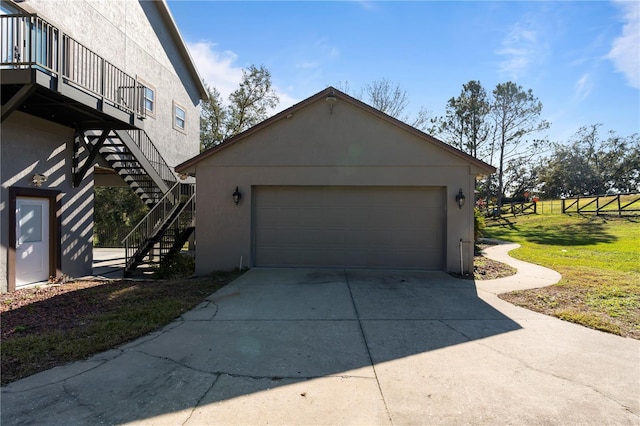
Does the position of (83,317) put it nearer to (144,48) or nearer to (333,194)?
(333,194)

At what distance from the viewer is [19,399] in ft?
10.4

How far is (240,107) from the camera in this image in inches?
1055

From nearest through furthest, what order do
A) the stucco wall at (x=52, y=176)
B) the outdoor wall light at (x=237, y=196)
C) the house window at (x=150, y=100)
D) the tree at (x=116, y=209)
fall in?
the stucco wall at (x=52, y=176) → the outdoor wall light at (x=237, y=196) → the house window at (x=150, y=100) → the tree at (x=116, y=209)

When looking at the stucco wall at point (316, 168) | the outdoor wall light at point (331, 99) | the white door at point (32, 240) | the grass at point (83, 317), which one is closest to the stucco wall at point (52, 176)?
the white door at point (32, 240)

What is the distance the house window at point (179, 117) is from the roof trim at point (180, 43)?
2.20m

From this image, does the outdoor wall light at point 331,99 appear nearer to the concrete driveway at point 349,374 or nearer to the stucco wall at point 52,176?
the concrete driveway at point 349,374

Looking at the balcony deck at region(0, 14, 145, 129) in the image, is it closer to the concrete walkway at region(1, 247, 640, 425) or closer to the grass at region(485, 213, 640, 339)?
the concrete walkway at region(1, 247, 640, 425)

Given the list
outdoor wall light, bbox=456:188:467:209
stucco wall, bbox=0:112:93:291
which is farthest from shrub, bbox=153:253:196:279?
outdoor wall light, bbox=456:188:467:209

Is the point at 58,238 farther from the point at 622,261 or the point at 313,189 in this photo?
the point at 622,261

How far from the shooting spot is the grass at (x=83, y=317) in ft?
13.6

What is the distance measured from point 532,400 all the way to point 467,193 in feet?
21.6

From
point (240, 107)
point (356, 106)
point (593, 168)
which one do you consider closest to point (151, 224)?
point (356, 106)

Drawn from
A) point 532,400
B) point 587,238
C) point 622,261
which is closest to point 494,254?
point 622,261

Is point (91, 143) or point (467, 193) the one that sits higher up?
point (91, 143)
